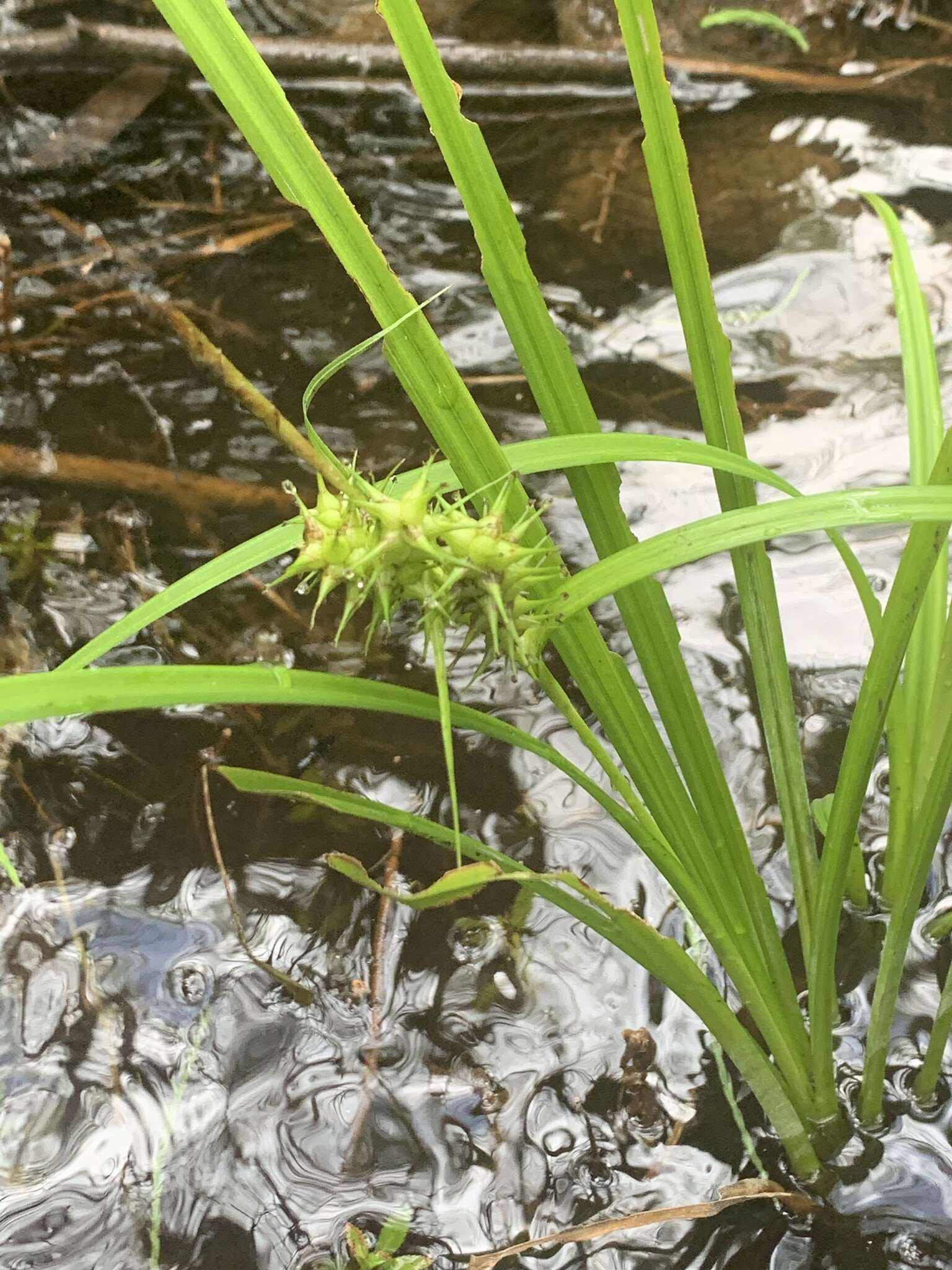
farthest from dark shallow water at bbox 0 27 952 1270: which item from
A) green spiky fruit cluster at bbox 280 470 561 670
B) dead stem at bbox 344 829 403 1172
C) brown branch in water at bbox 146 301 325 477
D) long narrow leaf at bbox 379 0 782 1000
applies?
green spiky fruit cluster at bbox 280 470 561 670

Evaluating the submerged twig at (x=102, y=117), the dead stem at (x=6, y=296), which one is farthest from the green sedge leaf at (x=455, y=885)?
the submerged twig at (x=102, y=117)

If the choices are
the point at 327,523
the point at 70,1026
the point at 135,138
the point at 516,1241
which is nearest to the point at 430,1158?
the point at 516,1241

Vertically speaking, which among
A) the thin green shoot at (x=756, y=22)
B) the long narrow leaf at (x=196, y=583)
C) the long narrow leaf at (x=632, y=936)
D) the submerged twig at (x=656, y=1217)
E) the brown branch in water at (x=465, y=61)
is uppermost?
the thin green shoot at (x=756, y=22)

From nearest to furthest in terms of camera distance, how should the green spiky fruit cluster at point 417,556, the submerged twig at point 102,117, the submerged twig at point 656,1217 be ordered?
the green spiky fruit cluster at point 417,556
the submerged twig at point 656,1217
the submerged twig at point 102,117

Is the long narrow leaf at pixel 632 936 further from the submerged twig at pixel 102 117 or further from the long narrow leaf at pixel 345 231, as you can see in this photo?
the submerged twig at pixel 102 117

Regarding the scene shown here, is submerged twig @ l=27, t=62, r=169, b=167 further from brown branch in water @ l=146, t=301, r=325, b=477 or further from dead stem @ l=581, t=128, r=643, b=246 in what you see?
dead stem @ l=581, t=128, r=643, b=246

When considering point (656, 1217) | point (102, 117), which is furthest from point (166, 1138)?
point (102, 117)

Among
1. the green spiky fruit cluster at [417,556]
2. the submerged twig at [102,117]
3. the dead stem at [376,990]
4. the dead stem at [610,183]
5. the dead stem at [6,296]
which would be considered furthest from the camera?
the submerged twig at [102,117]

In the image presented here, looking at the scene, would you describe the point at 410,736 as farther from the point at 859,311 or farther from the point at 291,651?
the point at 859,311
